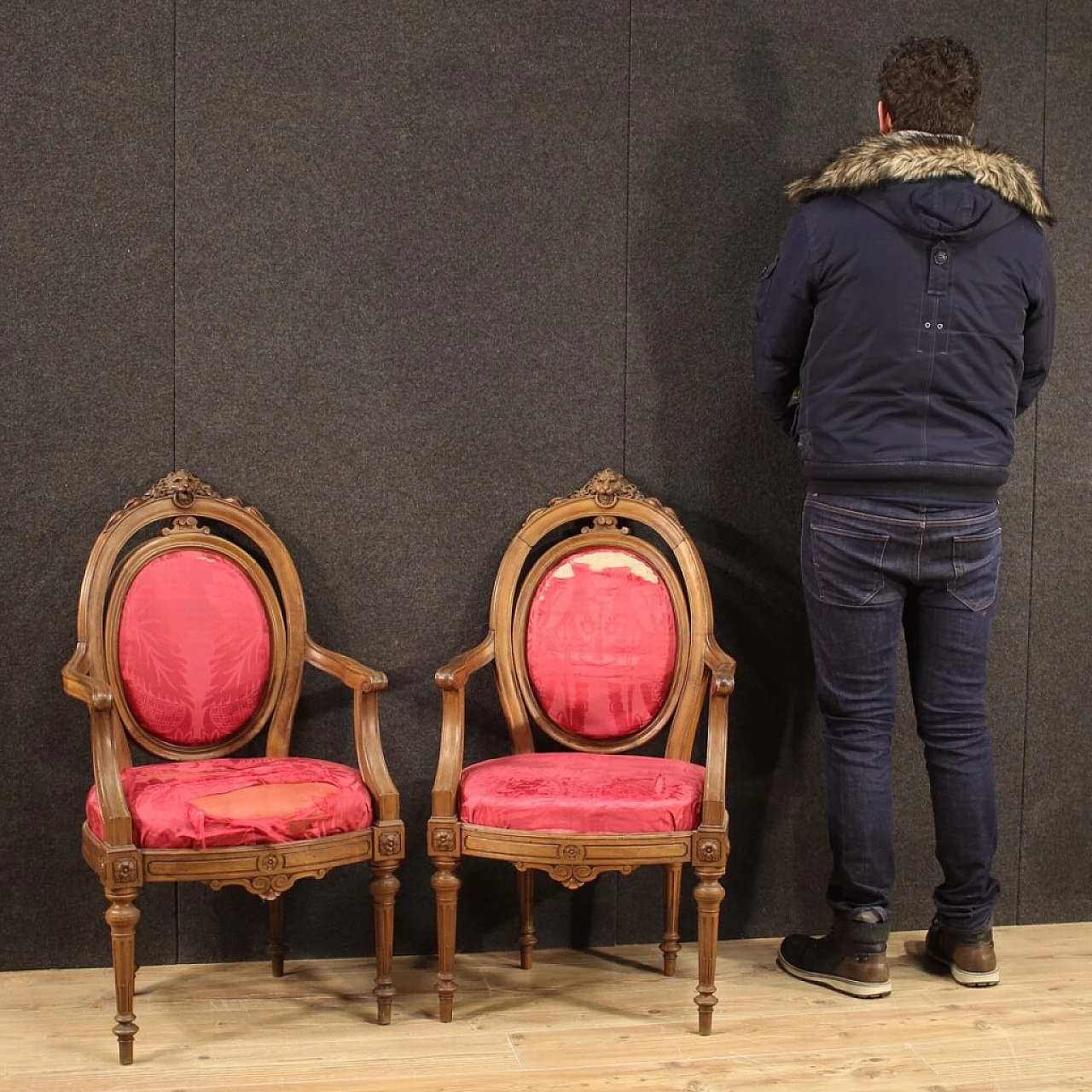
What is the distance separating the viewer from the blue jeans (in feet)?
9.57

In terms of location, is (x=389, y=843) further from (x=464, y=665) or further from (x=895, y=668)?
(x=895, y=668)

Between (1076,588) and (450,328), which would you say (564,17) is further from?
(1076,588)

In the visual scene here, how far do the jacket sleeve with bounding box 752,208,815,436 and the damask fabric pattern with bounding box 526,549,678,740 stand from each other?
1.64ft

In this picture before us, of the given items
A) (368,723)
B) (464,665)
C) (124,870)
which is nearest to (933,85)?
(464,665)

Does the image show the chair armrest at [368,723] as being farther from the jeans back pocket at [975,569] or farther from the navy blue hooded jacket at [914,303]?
the jeans back pocket at [975,569]

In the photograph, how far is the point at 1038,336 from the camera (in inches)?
119

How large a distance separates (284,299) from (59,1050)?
1.67m

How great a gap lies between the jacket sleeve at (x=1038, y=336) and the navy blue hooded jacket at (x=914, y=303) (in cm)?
2

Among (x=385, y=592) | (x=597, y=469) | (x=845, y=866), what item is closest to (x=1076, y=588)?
(x=845, y=866)

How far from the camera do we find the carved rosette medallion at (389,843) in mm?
2736

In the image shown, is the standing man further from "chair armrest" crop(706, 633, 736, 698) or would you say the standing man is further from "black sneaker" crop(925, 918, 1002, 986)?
"chair armrest" crop(706, 633, 736, 698)

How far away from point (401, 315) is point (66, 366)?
77cm

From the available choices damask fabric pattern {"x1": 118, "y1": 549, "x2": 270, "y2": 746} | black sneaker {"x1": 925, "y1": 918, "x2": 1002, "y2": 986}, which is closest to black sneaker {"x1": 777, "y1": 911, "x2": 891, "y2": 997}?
black sneaker {"x1": 925, "y1": 918, "x2": 1002, "y2": 986}

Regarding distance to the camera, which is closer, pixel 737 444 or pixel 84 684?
pixel 84 684
